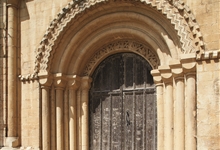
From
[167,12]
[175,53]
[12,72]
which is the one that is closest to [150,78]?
[175,53]

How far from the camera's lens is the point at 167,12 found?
223 inches

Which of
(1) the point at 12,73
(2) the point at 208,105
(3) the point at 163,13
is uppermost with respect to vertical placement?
(3) the point at 163,13

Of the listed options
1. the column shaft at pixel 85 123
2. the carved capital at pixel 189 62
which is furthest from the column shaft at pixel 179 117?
the column shaft at pixel 85 123

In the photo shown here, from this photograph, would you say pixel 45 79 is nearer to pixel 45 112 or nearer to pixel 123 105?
pixel 45 112

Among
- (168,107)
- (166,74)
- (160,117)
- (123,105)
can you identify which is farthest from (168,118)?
(123,105)

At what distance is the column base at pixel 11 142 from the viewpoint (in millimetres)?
7273

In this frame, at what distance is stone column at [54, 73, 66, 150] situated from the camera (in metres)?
7.02

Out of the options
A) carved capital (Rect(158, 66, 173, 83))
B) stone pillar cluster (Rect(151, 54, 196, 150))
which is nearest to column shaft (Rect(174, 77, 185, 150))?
stone pillar cluster (Rect(151, 54, 196, 150))

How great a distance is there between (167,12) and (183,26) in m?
0.45

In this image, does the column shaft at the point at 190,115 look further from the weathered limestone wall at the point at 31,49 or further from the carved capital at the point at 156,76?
the weathered limestone wall at the point at 31,49

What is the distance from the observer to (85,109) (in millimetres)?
7266

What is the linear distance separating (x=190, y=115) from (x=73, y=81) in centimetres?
295

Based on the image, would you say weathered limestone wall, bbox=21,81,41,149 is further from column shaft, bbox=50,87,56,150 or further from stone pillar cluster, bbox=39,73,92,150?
column shaft, bbox=50,87,56,150

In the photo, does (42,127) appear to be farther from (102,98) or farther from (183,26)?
(183,26)
